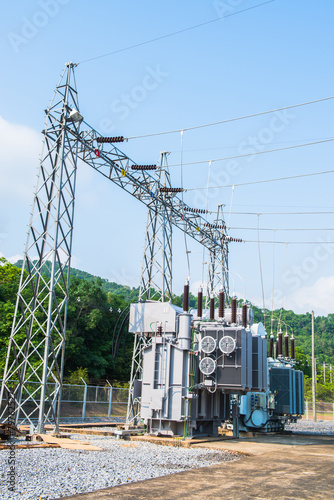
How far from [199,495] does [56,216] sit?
11087 mm

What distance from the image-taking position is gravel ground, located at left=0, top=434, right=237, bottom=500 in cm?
752

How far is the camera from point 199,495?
750 centimetres

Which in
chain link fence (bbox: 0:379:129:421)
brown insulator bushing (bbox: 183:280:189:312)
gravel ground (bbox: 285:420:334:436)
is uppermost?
brown insulator bushing (bbox: 183:280:189:312)

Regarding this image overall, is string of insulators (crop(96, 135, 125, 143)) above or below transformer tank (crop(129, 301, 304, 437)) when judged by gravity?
above

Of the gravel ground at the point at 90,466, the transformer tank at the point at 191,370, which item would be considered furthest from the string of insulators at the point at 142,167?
the gravel ground at the point at 90,466

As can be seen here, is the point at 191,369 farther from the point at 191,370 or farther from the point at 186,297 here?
the point at 186,297

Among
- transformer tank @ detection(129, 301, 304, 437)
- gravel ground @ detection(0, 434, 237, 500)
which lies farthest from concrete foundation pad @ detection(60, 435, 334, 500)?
transformer tank @ detection(129, 301, 304, 437)

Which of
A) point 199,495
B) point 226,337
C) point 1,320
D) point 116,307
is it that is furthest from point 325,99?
point 116,307

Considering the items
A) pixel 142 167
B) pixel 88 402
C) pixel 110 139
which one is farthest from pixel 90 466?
pixel 88 402

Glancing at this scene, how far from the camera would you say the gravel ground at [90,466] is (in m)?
7.52

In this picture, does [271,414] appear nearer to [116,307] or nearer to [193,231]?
[193,231]

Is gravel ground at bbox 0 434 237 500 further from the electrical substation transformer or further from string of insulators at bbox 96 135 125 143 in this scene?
string of insulators at bbox 96 135 125 143

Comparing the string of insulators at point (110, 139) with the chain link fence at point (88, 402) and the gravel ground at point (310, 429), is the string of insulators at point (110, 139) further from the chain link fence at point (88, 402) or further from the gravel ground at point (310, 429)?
the gravel ground at point (310, 429)

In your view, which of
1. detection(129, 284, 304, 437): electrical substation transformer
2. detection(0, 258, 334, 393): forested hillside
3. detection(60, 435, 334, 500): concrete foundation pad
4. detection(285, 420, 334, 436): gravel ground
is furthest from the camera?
detection(0, 258, 334, 393): forested hillside
